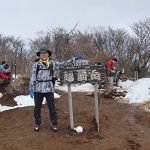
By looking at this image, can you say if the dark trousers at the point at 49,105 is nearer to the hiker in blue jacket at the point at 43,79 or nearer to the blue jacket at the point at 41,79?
the hiker in blue jacket at the point at 43,79

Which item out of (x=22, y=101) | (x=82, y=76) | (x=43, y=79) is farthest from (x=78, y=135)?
(x=22, y=101)

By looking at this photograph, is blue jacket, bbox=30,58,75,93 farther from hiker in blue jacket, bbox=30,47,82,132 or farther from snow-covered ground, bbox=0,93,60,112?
snow-covered ground, bbox=0,93,60,112

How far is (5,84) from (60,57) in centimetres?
1454

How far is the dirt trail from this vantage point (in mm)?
7742

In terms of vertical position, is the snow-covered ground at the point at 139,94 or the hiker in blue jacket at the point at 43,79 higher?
the hiker in blue jacket at the point at 43,79

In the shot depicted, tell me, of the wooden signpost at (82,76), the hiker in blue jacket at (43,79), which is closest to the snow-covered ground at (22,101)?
the hiker in blue jacket at (43,79)

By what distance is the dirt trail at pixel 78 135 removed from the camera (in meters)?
7.74

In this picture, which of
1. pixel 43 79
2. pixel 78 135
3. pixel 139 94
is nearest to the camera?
pixel 78 135

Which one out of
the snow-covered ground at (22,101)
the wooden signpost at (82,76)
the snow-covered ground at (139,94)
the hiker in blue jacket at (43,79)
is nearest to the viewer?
the hiker in blue jacket at (43,79)

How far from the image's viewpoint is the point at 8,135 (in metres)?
8.52

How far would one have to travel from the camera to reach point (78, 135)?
Result: 832 centimetres

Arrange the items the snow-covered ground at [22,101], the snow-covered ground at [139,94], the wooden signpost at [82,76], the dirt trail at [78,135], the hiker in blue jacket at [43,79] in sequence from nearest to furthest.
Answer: the dirt trail at [78,135] < the hiker in blue jacket at [43,79] < the wooden signpost at [82,76] < the snow-covered ground at [22,101] < the snow-covered ground at [139,94]

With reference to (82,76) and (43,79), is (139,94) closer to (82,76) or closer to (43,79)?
(82,76)

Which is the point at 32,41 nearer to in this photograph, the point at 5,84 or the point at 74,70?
the point at 5,84
